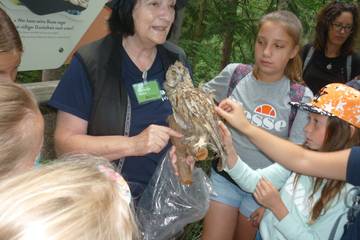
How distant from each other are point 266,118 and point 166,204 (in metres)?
1.01

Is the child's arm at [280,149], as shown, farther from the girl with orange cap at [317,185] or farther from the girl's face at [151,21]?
the girl's face at [151,21]

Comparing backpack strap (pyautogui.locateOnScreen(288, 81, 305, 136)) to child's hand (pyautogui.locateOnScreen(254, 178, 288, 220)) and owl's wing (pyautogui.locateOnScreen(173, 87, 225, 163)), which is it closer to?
child's hand (pyautogui.locateOnScreen(254, 178, 288, 220))

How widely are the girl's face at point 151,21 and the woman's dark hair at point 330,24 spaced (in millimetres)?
2483

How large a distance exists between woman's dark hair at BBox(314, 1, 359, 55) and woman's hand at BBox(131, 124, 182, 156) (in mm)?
2809

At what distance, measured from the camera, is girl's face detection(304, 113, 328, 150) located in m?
2.27

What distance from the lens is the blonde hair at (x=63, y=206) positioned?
2.97ft

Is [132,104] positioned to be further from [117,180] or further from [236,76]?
[236,76]

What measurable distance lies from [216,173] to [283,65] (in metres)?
0.97

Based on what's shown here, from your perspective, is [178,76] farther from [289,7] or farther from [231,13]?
[289,7]

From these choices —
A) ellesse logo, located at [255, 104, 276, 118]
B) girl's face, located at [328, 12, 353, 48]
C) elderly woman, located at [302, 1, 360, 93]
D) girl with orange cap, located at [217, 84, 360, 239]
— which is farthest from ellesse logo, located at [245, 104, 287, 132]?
girl's face, located at [328, 12, 353, 48]

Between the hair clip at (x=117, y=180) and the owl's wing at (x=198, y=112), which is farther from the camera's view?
the owl's wing at (x=198, y=112)

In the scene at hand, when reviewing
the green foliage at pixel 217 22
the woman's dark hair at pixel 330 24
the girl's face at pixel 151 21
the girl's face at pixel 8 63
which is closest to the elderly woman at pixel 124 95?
the girl's face at pixel 151 21

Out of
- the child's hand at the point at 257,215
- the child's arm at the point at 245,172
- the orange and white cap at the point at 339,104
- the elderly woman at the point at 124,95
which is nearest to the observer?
the elderly woman at the point at 124,95

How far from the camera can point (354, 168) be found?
194 cm
